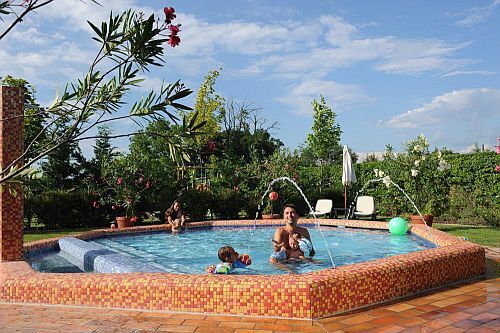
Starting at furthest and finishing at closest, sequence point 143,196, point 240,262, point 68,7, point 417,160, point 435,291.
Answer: point 143,196, point 417,160, point 240,262, point 435,291, point 68,7

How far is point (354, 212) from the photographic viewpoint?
52.8ft

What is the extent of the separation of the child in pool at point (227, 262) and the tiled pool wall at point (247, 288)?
71.6 inches

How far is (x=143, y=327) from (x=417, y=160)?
40.8 feet

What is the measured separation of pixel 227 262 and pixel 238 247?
11.4ft

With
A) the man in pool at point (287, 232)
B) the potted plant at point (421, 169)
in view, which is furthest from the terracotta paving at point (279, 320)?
the potted plant at point (421, 169)

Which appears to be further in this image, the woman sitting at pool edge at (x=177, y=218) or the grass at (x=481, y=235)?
the woman sitting at pool edge at (x=177, y=218)

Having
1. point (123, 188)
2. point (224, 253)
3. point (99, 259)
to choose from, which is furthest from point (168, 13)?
point (123, 188)

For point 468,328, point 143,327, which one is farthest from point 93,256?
point 468,328

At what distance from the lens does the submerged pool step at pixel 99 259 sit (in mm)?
6300

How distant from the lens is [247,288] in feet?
14.6

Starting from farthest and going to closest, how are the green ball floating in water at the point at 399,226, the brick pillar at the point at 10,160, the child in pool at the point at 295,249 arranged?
the green ball floating in water at the point at 399,226 < the child in pool at the point at 295,249 < the brick pillar at the point at 10,160

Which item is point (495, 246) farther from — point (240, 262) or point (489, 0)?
point (489, 0)

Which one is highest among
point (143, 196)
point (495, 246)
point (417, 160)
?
point (417, 160)

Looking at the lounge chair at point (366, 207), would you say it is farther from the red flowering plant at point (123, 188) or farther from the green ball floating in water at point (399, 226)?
the red flowering plant at point (123, 188)
